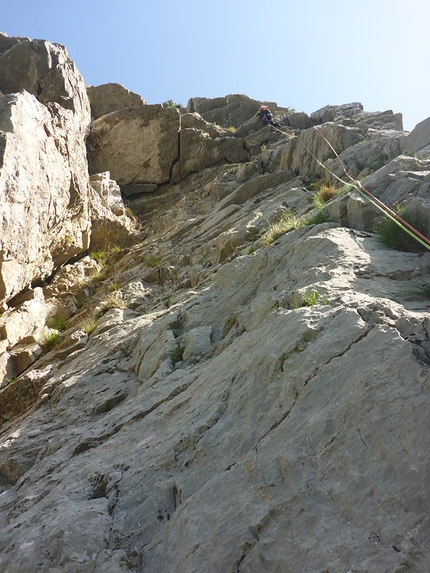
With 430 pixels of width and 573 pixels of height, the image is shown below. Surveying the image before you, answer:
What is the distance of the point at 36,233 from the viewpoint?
429 inches

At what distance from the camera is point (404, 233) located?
20.3ft

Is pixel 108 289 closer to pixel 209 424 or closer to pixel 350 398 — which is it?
pixel 209 424

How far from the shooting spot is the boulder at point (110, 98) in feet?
75.8

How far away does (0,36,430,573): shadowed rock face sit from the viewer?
274cm

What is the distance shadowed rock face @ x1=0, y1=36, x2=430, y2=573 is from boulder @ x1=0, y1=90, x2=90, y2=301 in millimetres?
190

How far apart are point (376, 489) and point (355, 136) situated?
48.1 ft

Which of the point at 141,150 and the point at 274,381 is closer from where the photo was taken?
the point at 274,381

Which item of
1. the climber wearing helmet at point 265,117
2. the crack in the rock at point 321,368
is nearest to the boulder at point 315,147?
the climber wearing helmet at point 265,117

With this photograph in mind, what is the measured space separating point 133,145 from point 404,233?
1654 cm

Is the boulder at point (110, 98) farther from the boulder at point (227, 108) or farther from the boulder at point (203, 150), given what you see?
the boulder at point (227, 108)

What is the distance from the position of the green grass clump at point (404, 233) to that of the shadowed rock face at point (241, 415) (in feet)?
0.43

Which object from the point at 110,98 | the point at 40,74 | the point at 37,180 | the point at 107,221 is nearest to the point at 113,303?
the point at 37,180

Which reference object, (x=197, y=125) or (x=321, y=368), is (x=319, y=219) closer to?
(x=321, y=368)

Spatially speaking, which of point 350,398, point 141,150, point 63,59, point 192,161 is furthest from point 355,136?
point 350,398
